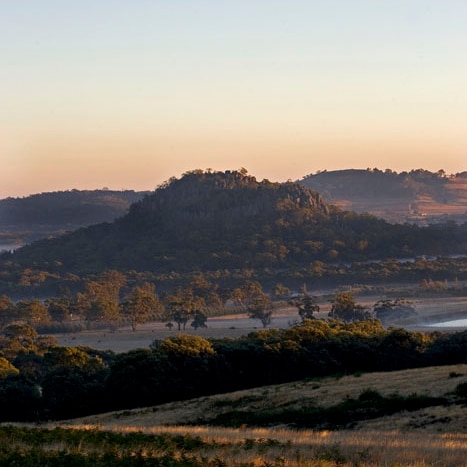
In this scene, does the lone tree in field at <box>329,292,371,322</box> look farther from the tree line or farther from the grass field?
the tree line

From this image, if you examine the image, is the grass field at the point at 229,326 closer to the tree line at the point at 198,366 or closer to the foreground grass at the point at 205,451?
the tree line at the point at 198,366

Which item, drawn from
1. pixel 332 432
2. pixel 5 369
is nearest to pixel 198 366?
pixel 5 369

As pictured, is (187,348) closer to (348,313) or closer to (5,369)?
(5,369)

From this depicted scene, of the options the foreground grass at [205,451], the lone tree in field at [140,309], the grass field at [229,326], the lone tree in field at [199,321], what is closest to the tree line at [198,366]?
the foreground grass at [205,451]

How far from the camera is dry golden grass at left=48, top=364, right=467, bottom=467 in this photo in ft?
59.9

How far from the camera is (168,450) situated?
61.2 ft

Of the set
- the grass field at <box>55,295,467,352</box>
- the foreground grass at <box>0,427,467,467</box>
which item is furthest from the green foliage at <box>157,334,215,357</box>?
the grass field at <box>55,295,467,352</box>

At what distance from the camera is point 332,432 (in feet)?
91.0

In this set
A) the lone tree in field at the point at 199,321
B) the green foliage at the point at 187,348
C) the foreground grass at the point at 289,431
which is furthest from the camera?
the lone tree in field at the point at 199,321

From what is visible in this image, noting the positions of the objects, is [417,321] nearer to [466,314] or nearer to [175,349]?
[466,314]

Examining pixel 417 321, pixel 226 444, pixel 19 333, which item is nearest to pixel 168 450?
pixel 226 444

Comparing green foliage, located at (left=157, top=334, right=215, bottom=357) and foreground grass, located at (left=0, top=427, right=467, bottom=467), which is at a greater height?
foreground grass, located at (left=0, top=427, right=467, bottom=467)

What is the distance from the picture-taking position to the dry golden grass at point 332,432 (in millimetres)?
18250

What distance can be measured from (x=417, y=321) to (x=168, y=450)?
109 meters
